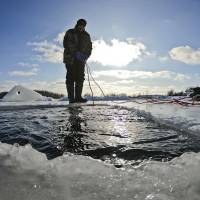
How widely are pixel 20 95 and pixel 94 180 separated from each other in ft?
51.6

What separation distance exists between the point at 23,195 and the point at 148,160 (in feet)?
3.49

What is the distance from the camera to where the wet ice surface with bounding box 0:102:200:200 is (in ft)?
5.01

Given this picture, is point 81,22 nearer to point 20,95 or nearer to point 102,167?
point 102,167

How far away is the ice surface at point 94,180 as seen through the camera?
58.8 inches

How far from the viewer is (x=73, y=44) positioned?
331 inches

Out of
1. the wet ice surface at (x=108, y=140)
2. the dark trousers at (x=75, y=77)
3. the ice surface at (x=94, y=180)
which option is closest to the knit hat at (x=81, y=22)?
the dark trousers at (x=75, y=77)

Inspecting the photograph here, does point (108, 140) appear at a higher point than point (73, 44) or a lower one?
lower

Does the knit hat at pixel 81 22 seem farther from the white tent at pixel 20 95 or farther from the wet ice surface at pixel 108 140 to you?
the white tent at pixel 20 95

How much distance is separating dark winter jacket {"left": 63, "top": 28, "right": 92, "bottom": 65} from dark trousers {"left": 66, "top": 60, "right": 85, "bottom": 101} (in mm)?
242

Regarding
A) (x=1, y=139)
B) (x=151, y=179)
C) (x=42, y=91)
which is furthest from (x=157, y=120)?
(x=42, y=91)

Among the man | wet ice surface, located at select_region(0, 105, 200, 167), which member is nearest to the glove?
the man

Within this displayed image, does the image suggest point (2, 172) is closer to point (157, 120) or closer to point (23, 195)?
point (23, 195)

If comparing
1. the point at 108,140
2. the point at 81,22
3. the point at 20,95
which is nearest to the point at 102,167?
the point at 108,140

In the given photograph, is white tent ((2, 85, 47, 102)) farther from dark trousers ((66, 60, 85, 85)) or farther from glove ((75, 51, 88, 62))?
glove ((75, 51, 88, 62))
